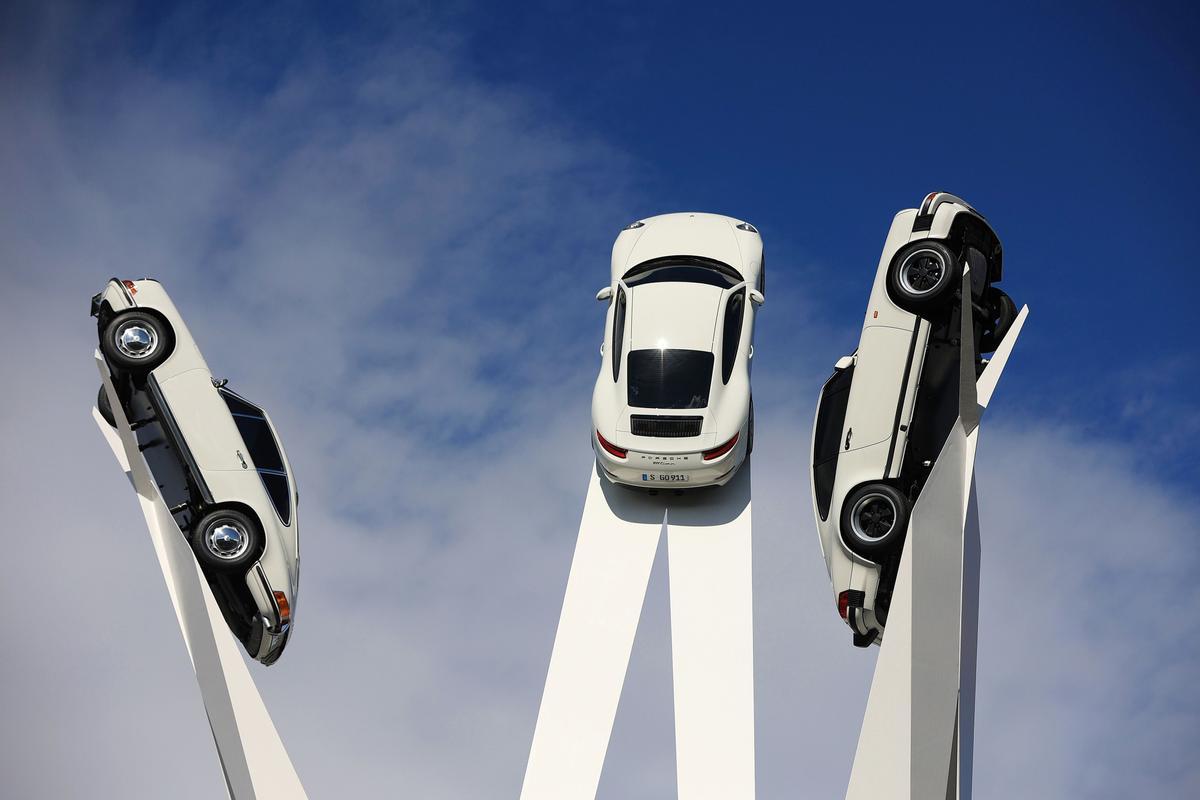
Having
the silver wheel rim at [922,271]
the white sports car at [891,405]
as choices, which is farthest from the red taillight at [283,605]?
the silver wheel rim at [922,271]

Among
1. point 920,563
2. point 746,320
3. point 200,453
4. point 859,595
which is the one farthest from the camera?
point 746,320

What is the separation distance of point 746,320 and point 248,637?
19.5 feet

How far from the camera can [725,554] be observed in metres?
11.7

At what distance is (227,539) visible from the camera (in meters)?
10.4

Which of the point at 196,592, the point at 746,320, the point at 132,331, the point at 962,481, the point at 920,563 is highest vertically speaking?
the point at 746,320

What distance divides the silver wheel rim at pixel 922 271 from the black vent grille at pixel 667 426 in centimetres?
238

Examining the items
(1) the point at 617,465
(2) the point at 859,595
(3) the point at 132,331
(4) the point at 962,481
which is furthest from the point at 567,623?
(3) the point at 132,331

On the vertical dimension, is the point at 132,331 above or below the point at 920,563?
above

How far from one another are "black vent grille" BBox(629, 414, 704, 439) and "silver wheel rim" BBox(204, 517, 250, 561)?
3876 mm

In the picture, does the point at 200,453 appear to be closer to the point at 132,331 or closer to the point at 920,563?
the point at 132,331

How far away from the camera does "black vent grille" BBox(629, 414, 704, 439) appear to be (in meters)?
11.6

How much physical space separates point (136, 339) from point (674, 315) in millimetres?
5328

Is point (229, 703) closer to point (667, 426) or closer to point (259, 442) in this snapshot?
point (259, 442)

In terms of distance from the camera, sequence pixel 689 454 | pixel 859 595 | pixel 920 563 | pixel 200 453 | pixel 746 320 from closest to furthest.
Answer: pixel 920 563
pixel 859 595
pixel 200 453
pixel 689 454
pixel 746 320
